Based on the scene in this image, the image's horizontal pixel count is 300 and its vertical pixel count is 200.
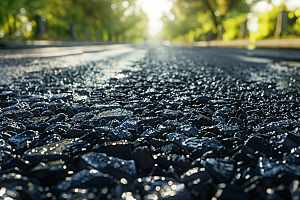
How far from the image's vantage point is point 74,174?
963 millimetres

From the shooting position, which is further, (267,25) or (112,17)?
(112,17)

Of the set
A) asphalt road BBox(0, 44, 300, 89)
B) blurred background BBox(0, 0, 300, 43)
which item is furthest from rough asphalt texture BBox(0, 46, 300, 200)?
blurred background BBox(0, 0, 300, 43)

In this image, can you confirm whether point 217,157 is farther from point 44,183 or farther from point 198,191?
point 44,183

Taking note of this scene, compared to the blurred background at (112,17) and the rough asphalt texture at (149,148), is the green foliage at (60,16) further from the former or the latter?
the rough asphalt texture at (149,148)

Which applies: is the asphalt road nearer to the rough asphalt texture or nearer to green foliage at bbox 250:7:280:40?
the rough asphalt texture

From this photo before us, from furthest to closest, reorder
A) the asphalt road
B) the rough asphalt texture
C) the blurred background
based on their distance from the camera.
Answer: the blurred background
the asphalt road
the rough asphalt texture

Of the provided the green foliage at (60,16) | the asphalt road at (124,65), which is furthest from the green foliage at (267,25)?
the green foliage at (60,16)

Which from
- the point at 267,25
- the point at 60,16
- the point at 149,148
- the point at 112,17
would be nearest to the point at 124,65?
the point at 149,148

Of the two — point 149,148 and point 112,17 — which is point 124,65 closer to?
point 149,148

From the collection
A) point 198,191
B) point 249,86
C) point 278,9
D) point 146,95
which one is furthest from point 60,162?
point 278,9

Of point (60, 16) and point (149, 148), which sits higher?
point (60, 16)

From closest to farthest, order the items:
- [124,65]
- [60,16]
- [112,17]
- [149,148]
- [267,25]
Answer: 1. [149,148]
2. [124,65]
3. [267,25]
4. [60,16]
5. [112,17]

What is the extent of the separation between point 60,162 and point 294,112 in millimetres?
1775

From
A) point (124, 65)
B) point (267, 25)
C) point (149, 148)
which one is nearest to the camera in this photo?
point (149, 148)
